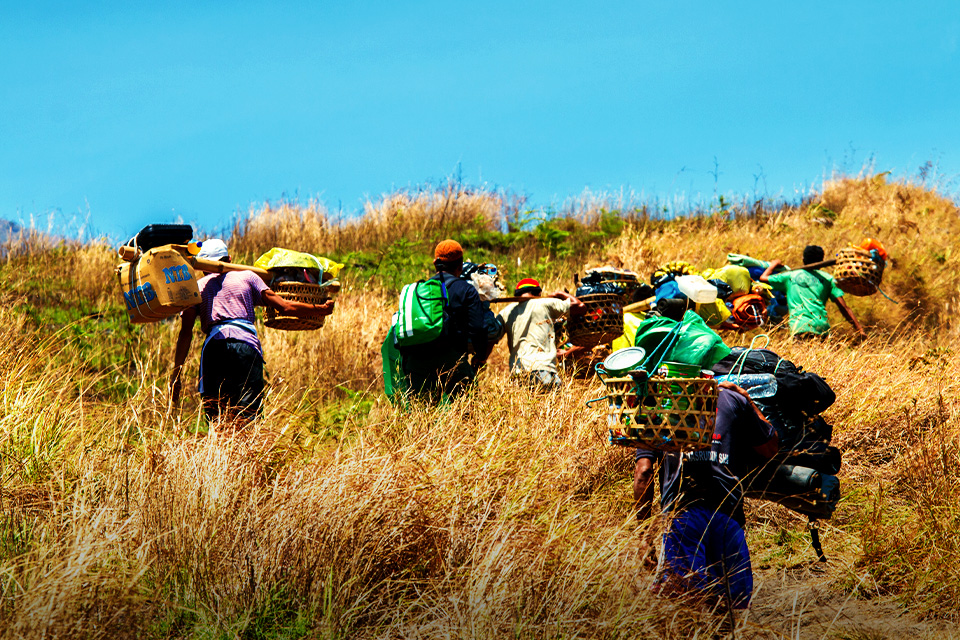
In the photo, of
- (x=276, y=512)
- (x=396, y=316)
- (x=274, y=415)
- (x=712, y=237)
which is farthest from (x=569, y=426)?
(x=712, y=237)

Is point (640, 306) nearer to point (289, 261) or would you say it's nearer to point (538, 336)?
point (538, 336)

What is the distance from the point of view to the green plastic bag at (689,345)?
383 centimetres

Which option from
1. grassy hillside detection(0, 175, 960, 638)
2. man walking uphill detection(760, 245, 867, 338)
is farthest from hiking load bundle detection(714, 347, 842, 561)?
man walking uphill detection(760, 245, 867, 338)

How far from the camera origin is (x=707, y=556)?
387cm

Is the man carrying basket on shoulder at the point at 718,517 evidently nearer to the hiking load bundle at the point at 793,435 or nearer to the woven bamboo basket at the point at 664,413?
the hiking load bundle at the point at 793,435

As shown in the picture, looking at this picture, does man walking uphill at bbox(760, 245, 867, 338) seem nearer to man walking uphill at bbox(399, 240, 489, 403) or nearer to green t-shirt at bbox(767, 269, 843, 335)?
green t-shirt at bbox(767, 269, 843, 335)

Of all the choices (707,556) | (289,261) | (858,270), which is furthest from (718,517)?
(858,270)

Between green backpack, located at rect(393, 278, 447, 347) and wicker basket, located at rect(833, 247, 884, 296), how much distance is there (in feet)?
16.3

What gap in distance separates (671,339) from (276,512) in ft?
6.74

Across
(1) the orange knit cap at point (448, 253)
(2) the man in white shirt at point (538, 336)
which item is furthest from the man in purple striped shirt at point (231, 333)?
(2) the man in white shirt at point (538, 336)

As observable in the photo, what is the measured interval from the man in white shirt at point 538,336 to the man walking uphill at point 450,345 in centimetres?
54

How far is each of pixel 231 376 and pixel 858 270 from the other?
6.78 metres

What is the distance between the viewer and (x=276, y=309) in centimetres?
577

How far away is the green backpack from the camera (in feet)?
20.4
